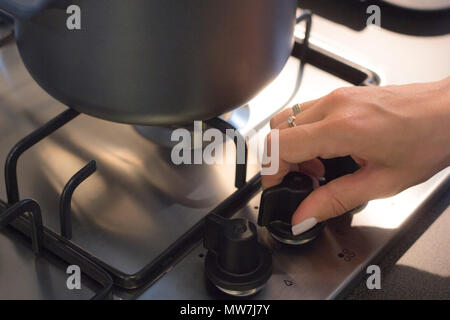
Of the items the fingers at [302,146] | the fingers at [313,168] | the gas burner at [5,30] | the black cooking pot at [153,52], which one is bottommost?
the fingers at [313,168]

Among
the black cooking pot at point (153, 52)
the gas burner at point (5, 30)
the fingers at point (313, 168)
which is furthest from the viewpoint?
the gas burner at point (5, 30)

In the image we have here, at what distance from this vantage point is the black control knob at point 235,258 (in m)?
0.46

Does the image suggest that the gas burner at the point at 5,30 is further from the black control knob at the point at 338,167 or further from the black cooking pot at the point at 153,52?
the black control knob at the point at 338,167

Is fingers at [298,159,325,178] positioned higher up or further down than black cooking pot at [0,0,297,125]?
further down

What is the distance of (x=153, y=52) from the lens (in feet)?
1.47

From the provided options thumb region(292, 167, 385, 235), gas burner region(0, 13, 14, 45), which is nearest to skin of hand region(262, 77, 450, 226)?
thumb region(292, 167, 385, 235)

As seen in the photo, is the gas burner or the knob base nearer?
the knob base

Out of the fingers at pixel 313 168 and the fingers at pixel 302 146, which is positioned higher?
the fingers at pixel 302 146

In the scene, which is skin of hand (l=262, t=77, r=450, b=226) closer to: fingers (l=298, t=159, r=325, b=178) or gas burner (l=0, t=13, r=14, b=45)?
fingers (l=298, t=159, r=325, b=178)

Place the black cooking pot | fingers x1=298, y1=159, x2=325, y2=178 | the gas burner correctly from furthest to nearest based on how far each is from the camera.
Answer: the gas burner → fingers x1=298, y1=159, x2=325, y2=178 → the black cooking pot

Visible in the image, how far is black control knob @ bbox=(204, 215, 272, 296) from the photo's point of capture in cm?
46

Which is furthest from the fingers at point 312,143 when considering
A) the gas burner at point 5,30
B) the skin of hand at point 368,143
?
the gas burner at point 5,30

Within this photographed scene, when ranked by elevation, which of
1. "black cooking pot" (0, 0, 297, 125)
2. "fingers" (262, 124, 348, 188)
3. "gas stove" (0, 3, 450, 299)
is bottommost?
"gas stove" (0, 3, 450, 299)
